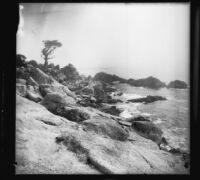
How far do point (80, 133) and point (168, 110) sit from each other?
125 cm

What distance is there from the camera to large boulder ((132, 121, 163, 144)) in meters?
2.29

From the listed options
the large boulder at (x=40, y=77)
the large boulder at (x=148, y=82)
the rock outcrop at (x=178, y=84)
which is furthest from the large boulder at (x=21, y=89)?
the rock outcrop at (x=178, y=84)

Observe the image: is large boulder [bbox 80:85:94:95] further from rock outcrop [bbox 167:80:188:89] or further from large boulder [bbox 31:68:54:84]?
rock outcrop [bbox 167:80:188:89]

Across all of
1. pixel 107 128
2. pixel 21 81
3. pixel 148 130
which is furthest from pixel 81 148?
pixel 21 81

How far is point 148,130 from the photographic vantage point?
2307 millimetres

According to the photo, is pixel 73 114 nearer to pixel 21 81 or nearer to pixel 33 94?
pixel 33 94

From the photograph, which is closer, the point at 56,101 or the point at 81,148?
the point at 81,148

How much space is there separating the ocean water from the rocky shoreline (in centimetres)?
8

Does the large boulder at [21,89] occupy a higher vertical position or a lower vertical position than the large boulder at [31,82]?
lower

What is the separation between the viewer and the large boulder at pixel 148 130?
7.53 ft

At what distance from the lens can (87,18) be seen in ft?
7.72

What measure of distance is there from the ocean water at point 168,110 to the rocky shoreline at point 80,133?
0.08 meters

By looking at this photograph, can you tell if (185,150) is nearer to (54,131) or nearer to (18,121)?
(54,131)

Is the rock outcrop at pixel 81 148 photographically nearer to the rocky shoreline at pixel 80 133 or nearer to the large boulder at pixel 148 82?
the rocky shoreline at pixel 80 133
